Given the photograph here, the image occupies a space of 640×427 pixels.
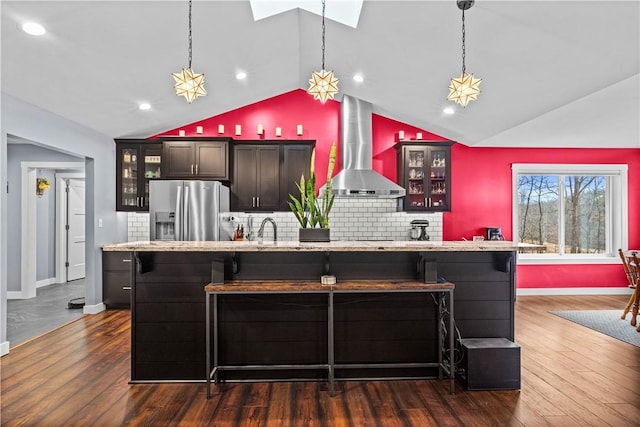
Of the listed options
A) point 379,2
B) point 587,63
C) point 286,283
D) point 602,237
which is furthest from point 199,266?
point 602,237

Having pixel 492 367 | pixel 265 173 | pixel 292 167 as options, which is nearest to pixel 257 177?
pixel 265 173

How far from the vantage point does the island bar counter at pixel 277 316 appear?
3.10 m

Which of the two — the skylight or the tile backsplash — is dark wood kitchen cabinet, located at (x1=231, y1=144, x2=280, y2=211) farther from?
the skylight

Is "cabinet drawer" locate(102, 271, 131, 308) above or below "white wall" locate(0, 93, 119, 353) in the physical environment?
below

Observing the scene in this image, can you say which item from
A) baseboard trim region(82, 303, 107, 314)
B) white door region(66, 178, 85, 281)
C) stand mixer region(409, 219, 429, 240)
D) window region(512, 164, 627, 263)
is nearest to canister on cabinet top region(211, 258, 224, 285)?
baseboard trim region(82, 303, 107, 314)

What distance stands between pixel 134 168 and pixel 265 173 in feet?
6.65

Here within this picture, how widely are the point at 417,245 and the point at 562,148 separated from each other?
510 cm

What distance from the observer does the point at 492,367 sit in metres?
2.93

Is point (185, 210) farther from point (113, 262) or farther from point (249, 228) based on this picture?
point (113, 262)

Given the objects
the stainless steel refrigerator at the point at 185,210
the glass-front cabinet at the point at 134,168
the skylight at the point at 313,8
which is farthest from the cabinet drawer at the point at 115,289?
the skylight at the point at 313,8

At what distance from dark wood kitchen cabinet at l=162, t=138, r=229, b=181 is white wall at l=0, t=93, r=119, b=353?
87 centimetres

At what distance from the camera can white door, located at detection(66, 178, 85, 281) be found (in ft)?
25.5

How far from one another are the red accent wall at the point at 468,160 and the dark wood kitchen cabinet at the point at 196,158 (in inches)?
17.3

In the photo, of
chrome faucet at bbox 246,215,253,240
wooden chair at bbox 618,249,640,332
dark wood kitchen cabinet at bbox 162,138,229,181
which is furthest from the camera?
chrome faucet at bbox 246,215,253,240
